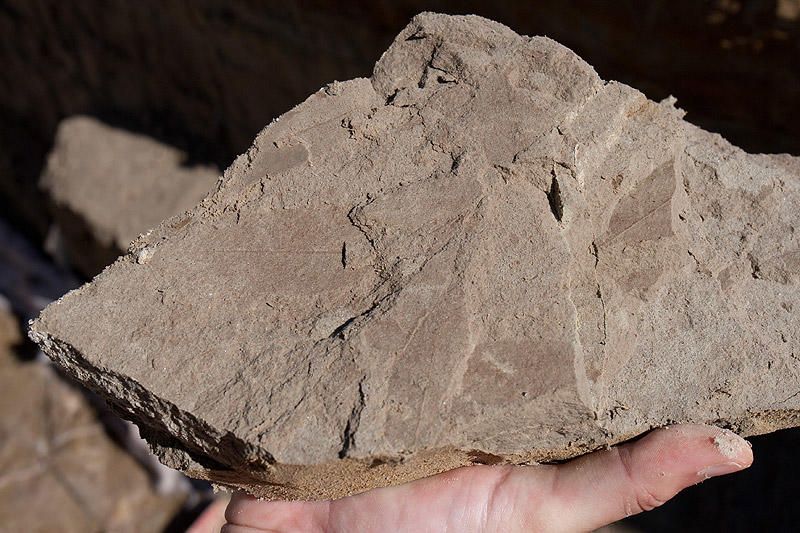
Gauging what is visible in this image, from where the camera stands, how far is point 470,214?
5.06 ft

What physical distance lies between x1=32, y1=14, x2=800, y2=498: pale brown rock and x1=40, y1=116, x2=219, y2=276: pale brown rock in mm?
1715

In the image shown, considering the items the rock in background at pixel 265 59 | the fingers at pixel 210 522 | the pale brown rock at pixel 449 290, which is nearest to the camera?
the pale brown rock at pixel 449 290

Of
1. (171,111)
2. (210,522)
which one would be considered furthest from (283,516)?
(171,111)

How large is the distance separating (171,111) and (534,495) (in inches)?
108

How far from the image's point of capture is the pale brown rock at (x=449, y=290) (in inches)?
55.5

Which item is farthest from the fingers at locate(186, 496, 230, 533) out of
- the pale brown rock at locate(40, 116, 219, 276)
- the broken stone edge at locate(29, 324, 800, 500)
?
the pale brown rock at locate(40, 116, 219, 276)

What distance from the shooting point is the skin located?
5.08 ft

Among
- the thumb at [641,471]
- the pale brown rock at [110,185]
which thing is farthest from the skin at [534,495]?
the pale brown rock at [110,185]

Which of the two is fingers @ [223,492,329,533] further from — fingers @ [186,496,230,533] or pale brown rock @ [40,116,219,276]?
pale brown rock @ [40,116,219,276]

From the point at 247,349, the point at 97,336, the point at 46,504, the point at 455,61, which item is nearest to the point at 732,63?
the point at 455,61

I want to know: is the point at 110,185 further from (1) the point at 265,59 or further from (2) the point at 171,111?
(1) the point at 265,59

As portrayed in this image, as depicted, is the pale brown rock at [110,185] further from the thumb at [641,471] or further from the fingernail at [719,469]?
the fingernail at [719,469]

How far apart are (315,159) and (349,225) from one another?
18cm

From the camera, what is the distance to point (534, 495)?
1715 mm
